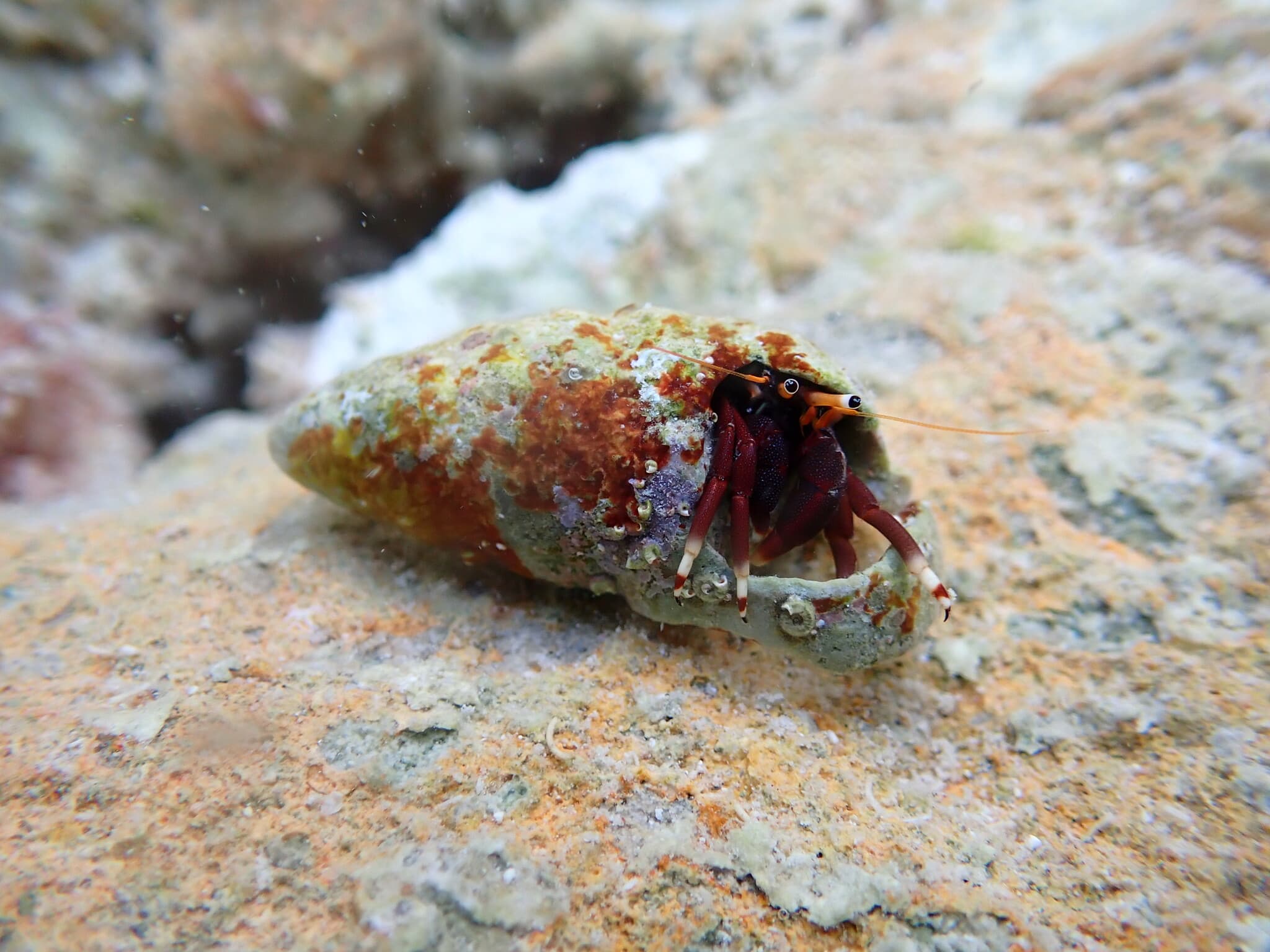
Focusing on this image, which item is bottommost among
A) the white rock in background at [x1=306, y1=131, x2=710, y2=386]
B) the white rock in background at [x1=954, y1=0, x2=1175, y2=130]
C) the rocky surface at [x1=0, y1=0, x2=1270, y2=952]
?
the rocky surface at [x1=0, y1=0, x2=1270, y2=952]

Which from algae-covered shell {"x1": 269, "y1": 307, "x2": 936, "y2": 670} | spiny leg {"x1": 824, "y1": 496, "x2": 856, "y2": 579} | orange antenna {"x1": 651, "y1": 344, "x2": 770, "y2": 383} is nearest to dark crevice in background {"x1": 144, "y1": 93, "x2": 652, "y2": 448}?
algae-covered shell {"x1": 269, "y1": 307, "x2": 936, "y2": 670}

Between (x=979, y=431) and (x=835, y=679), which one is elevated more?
(x=979, y=431)

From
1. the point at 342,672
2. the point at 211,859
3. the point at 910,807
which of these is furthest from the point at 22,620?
the point at 910,807

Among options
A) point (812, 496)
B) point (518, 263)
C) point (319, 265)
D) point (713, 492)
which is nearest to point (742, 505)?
point (713, 492)

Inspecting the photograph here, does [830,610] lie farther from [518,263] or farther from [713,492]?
[518,263]

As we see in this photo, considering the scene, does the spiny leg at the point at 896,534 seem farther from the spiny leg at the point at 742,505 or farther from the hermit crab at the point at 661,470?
the spiny leg at the point at 742,505

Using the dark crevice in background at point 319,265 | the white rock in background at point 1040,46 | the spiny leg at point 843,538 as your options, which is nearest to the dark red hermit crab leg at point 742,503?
the spiny leg at point 843,538

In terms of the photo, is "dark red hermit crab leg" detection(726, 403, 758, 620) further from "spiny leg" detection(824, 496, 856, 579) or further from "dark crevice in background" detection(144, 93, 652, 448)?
"dark crevice in background" detection(144, 93, 652, 448)

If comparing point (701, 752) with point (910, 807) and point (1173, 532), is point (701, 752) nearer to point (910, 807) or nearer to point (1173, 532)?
point (910, 807)
